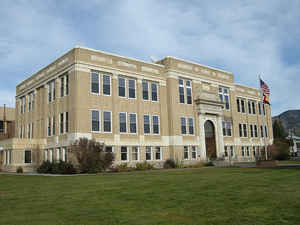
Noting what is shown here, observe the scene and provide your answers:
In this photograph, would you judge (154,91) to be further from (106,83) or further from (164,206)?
(164,206)

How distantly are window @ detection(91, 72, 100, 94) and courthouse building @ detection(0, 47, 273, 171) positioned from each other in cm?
11

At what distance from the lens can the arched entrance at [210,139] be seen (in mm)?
45406

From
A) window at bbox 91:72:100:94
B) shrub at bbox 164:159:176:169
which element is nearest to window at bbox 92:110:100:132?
window at bbox 91:72:100:94

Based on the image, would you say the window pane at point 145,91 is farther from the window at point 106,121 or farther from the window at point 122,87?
the window at point 106,121

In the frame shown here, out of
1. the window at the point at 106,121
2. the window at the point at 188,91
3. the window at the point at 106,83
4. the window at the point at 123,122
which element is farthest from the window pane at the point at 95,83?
the window at the point at 188,91

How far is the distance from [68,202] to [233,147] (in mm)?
41998

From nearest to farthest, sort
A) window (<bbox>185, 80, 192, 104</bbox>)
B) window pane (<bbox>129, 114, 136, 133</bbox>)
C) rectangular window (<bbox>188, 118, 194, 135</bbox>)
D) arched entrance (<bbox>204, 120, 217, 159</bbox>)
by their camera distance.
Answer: window pane (<bbox>129, 114, 136, 133</bbox>), rectangular window (<bbox>188, 118, 194, 135</bbox>), window (<bbox>185, 80, 192, 104</bbox>), arched entrance (<bbox>204, 120, 217, 159</bbox>)

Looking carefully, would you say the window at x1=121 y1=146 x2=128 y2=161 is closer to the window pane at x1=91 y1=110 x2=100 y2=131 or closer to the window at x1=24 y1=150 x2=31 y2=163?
the window pane at x1=91 y1=110 x2=100 y2=131

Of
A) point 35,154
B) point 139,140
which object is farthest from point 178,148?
point 35,154

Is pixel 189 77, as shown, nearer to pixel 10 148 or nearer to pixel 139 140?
pixel 139 140

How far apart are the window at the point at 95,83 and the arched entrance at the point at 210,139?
1814 cm

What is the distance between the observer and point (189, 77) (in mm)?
44062

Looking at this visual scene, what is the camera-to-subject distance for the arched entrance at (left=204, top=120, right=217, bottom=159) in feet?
149

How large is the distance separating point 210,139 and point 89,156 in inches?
877
